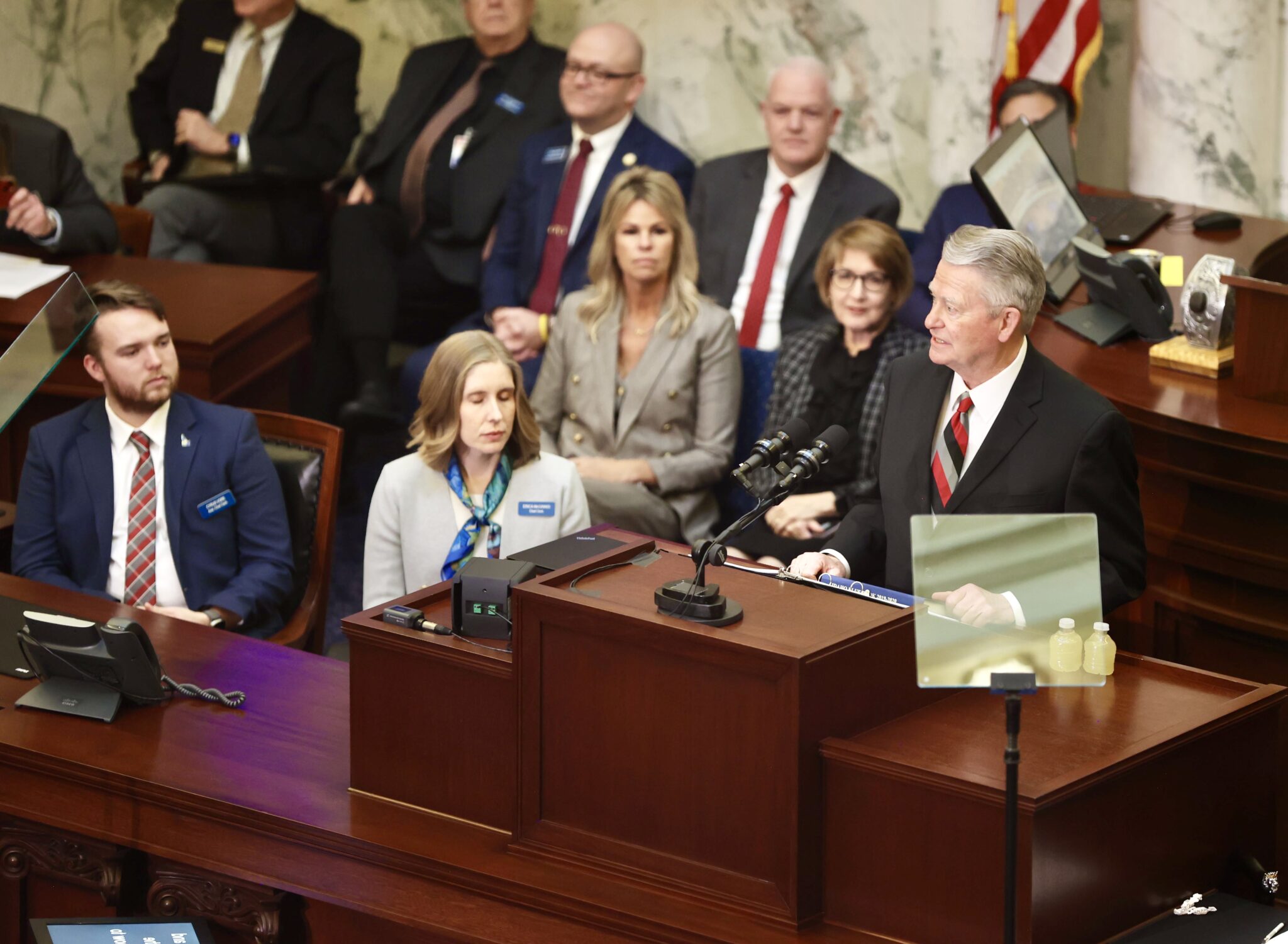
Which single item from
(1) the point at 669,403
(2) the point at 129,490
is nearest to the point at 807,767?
(2) the point at 129,490

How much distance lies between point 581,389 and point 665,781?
244 centimetres

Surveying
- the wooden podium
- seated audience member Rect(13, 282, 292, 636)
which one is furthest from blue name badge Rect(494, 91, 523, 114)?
the wooden podium

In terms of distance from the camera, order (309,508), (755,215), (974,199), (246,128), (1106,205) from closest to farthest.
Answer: (309,508)
(1106,205)
(755,215)
(974,199)
(246,128)

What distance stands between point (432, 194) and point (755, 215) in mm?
1431

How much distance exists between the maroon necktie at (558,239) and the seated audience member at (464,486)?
2.08 meters

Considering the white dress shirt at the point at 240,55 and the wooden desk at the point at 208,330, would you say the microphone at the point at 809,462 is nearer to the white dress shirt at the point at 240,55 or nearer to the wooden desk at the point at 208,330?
the wooden desk at the point at 208,330

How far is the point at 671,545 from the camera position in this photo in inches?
117

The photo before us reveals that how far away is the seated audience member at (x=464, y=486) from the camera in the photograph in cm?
376

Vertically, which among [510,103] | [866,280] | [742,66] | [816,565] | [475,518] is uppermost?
[742,66]

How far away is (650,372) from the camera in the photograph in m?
4.77

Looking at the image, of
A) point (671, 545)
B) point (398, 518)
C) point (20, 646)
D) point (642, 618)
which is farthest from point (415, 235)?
point (642, 618)

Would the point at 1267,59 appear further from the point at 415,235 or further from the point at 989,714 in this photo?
the point at 989,714

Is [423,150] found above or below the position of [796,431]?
above

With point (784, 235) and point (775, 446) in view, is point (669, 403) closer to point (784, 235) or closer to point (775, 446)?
point (784, 235)
